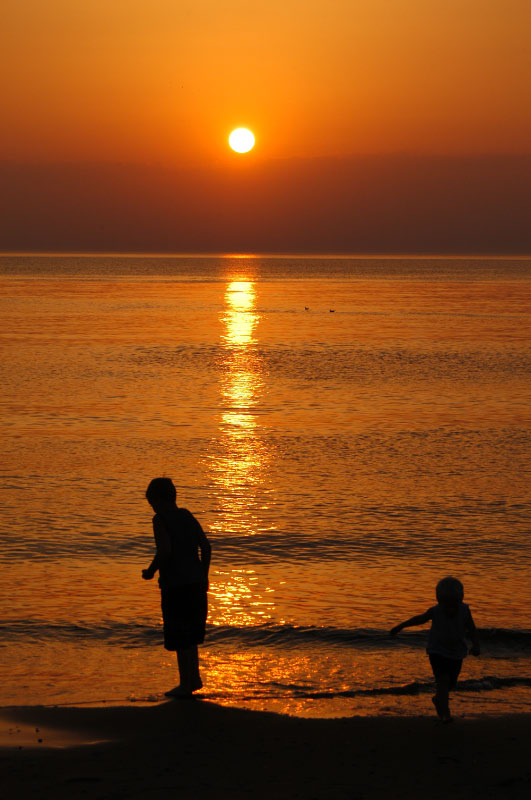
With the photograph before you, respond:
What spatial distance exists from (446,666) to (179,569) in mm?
2113

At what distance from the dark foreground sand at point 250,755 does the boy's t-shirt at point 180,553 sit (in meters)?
0.96

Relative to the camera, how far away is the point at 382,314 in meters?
87.2

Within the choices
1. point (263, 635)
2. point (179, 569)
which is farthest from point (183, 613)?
point (263, 635)

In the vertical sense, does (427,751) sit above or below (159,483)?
below

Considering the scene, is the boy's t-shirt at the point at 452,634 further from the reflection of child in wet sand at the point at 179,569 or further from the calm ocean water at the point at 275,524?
the reflection of child in wet sand at the point at 179,569

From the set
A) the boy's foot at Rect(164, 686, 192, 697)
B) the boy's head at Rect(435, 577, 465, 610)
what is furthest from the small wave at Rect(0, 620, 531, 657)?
the boy's head at Rect(435, 577, 465, 610)

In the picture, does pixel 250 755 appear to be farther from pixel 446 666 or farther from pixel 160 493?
pixel 160 493

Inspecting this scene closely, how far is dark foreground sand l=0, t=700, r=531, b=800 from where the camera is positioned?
6.16 m

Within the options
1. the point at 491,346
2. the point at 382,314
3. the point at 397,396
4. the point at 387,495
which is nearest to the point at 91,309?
the point at 382,314

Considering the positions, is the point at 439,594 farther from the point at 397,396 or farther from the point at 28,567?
the point at 397,396

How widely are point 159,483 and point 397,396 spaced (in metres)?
26.0

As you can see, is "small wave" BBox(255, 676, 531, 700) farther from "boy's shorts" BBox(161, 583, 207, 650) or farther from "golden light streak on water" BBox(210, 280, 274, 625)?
"golden light streak on water" BBox(210, 280, 274, 625)

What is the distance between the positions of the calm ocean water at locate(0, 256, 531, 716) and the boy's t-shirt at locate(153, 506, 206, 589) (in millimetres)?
1309

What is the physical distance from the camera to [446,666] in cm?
743
